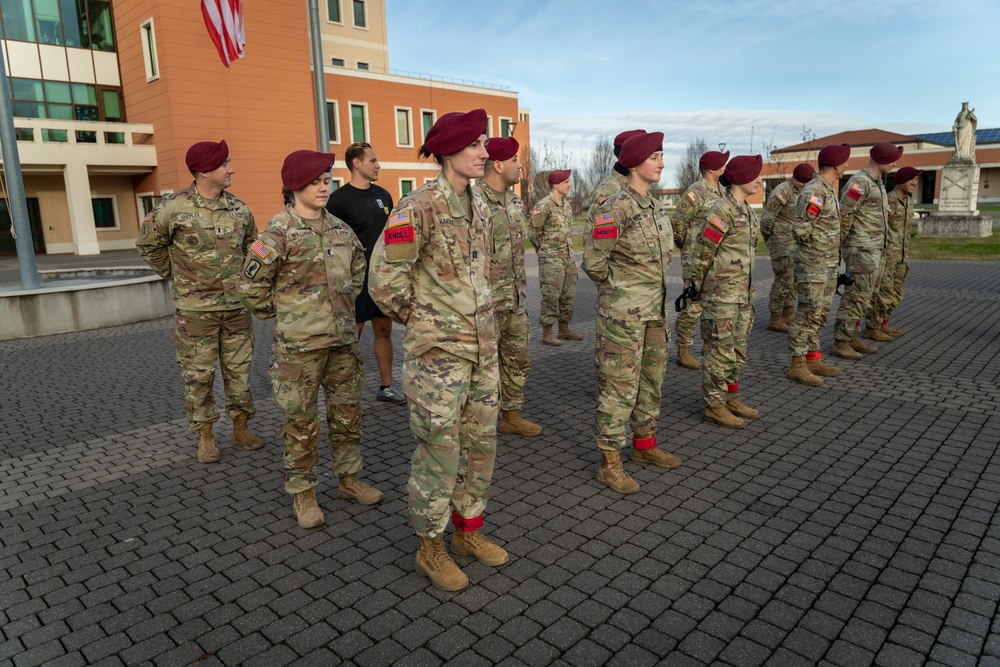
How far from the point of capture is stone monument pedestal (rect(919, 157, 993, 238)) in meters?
22.9

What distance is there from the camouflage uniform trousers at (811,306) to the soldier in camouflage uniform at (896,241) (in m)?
2.10

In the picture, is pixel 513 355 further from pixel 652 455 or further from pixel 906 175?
pixel 906 175

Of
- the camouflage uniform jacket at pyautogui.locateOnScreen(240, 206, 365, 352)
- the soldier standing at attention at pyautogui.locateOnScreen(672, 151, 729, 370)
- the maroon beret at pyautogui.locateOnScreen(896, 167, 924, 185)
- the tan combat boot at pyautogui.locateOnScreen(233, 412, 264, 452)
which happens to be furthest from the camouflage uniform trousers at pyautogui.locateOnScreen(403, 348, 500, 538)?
the maroon beret at pyautogui.locateOnScreen(896, 167, 924, 185)

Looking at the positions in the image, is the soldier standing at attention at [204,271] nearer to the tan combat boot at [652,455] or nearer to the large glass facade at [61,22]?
the tan combat boot at [652,455]

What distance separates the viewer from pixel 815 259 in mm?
6809

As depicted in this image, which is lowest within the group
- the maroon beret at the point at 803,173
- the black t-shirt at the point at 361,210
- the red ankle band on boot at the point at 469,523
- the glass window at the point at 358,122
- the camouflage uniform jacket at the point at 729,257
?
the red ankle band on boot at the point at 469,523

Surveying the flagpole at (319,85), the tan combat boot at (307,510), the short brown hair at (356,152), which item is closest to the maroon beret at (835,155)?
the short brown hair at (356,152)

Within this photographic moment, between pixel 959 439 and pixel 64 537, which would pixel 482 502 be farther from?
pixel 959 439

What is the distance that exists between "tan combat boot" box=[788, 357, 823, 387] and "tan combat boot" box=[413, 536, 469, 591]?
4.74 meters

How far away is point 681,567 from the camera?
11.4ft

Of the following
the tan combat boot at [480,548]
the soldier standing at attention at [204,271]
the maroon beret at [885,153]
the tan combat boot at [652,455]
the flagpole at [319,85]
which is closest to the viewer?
the tan combat boot at [480,548]

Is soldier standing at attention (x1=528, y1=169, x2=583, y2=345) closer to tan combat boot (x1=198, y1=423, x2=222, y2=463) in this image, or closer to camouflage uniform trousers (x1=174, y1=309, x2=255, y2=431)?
camouflage uniform trousers (x1=174, y1=309, x2=255, y2=431)

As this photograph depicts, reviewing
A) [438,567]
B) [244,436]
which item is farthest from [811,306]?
[244,436]

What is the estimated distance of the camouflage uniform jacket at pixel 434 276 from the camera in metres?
3.18
